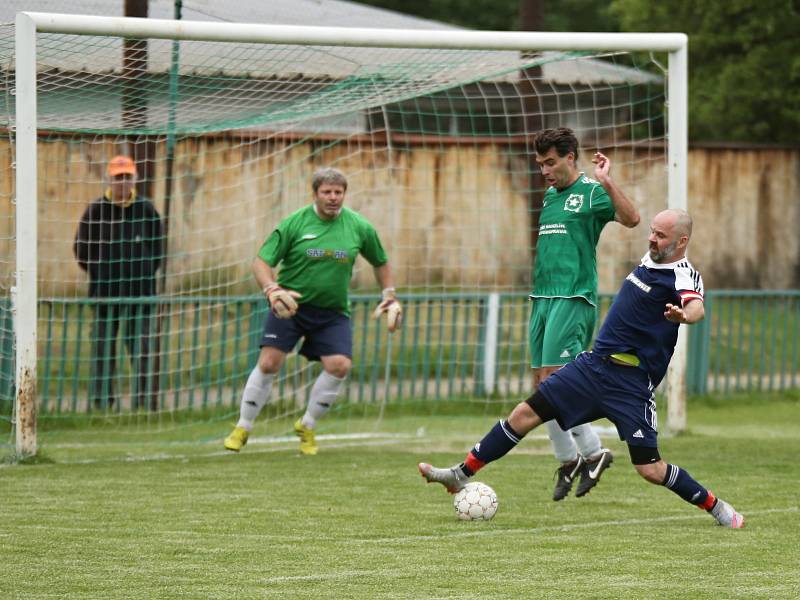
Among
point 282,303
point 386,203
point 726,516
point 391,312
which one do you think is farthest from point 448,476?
point 386,203

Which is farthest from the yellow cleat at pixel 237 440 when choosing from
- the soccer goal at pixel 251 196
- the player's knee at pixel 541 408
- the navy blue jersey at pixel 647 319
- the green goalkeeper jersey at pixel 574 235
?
the navy blue jersey at pixel 647 319

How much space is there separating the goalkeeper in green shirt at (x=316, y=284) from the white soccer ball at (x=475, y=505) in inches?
→ 106

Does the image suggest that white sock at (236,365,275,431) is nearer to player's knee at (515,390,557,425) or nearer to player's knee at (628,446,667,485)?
player's knee at (515,390,557,425)

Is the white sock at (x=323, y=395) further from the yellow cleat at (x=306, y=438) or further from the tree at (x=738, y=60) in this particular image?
the tree at (x=738, y=60)

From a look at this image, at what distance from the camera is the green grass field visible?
5996 mm

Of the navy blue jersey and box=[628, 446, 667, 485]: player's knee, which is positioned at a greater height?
the navy blue jersey

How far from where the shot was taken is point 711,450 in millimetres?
10906

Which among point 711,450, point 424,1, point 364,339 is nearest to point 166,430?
point 364,339

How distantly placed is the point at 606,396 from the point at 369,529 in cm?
138

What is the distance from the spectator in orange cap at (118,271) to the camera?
12.1 metres

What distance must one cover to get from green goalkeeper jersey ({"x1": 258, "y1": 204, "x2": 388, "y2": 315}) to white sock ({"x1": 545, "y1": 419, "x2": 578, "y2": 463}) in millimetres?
2488

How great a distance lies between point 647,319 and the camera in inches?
291

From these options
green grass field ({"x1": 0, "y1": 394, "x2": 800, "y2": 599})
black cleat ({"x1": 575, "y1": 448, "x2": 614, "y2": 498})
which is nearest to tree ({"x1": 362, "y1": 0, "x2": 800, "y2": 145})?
green grass field ({"x1": 0, "y1": 394, "x2": 800, "y2": 599})

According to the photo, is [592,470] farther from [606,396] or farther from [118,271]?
[118,271]
